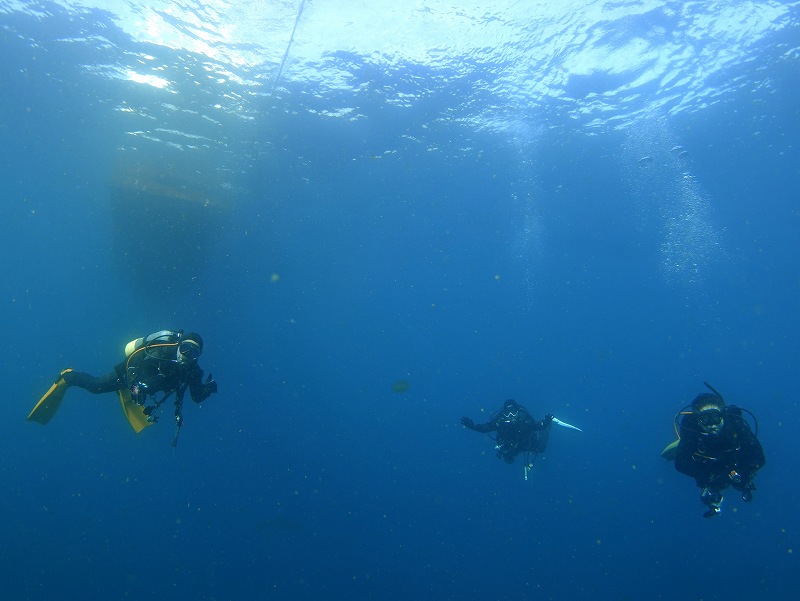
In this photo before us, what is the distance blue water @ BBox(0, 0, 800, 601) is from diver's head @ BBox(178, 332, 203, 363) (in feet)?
30.7

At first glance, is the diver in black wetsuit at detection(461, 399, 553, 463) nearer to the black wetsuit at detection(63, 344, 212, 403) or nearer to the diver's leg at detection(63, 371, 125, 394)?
the black wetsuit at detection(63, 344, 212, 403)

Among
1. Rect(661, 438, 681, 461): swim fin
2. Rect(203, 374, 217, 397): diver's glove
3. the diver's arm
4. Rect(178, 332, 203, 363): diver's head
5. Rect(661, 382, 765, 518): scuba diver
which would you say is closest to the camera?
Rect(661, 382, 765, 518): scuba diver

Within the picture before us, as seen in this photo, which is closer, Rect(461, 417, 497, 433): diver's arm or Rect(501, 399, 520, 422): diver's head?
Rect(461, 417, 497, 433): diver's arm

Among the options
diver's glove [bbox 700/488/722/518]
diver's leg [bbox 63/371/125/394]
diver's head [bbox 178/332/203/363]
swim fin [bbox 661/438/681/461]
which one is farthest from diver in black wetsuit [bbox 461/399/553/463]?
diver's leg [bbox 63/371/125/394]

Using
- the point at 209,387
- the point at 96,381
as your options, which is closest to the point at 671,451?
the point at 209,387

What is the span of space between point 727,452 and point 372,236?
24839mm

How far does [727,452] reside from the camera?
5820 millimetres

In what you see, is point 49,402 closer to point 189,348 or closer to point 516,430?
point 189,348

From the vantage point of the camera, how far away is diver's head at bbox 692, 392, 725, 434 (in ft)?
19.0

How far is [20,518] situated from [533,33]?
3338 centimetres

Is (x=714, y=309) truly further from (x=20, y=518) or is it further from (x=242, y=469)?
(x=20, y=518)

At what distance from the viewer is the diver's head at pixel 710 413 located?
5.80 m

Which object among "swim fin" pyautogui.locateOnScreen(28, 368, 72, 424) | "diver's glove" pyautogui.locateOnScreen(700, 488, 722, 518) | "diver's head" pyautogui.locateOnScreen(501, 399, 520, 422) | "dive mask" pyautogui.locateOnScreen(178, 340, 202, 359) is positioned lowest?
"swim fin" pyautogui.locateOnScreen(28, 368, 72, 424)

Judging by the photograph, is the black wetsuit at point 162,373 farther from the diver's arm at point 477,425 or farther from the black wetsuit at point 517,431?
the black wetsuit at point 517,431
